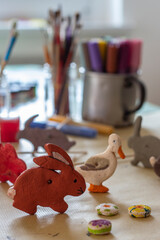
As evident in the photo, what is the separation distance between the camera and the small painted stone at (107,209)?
62 cm

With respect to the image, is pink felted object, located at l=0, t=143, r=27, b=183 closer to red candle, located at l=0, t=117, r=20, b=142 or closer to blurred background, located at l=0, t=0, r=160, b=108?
red candle, located at l=0, t=117, r=20, b=142

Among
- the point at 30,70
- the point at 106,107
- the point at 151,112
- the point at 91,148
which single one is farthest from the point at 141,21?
the point at 91,148

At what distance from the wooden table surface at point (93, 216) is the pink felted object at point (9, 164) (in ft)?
0.08

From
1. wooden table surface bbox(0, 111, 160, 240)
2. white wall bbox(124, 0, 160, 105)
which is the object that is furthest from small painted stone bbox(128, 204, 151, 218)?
white wall bbox(124, 0, 160, 105)

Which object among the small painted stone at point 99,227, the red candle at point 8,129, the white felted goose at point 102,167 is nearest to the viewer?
the small painted stone at point 99,227

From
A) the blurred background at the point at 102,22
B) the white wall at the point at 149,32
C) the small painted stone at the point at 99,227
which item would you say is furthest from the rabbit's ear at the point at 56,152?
the white wall at the point at 149,32

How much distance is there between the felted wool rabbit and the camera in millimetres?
614

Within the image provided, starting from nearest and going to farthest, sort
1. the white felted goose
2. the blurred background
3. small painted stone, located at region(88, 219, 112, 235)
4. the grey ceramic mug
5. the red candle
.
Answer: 1. small painted stone, located at region(88, 219, 112, 235)
2. the white felted goose
3. the red candle
4. the grey ceramic mug
5. the blurred background

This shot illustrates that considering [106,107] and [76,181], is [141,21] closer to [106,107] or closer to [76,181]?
[106,107]

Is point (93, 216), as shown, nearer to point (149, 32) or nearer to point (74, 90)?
point (74, 90)

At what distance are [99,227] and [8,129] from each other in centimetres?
52

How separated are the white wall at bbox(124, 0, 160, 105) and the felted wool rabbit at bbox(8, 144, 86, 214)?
186cm

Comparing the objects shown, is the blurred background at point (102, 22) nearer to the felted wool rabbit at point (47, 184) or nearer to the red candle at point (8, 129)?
the red candle at point (8, 129)

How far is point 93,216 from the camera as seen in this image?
0.62m
